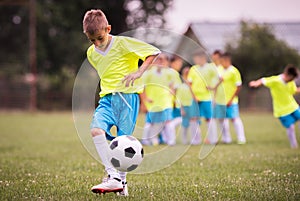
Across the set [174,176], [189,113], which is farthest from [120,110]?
[189,113]

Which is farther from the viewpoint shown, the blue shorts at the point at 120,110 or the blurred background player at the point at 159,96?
the blurred background player at the point at 159,96

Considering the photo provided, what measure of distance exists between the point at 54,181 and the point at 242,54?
27.3 meters

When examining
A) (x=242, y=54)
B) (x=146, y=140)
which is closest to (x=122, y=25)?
(x=242, y=54)

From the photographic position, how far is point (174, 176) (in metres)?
6.40

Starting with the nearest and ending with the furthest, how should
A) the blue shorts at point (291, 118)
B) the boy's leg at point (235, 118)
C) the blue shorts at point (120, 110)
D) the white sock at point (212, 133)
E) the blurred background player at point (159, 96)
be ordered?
the blue shorts at point (120, 110)
the blue shorts at point (291, 118)
the blurred background player at point (159, 96)
the white sock at point (212, 133)
the boy's leg at point (235, 118)

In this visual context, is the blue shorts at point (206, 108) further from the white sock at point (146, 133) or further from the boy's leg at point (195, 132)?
the white sock at point (146, 133)

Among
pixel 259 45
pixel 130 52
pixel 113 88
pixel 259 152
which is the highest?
pixel 259 45

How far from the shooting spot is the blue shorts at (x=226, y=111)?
38.7ft

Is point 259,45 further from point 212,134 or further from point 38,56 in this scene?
point 212,134

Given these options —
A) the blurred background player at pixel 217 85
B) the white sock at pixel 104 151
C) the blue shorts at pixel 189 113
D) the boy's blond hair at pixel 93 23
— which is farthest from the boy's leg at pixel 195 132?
the boy's blond hair at pixel 93 23

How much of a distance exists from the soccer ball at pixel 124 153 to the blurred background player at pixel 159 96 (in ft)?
19.2

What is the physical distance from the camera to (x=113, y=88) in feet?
A: 17.0

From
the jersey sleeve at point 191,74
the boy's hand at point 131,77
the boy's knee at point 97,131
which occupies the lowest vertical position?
the boy's knee at point 97,131

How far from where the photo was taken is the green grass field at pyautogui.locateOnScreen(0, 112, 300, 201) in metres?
5.02
